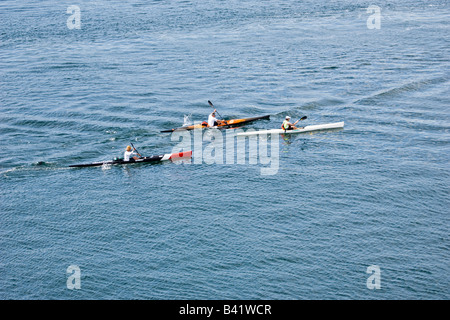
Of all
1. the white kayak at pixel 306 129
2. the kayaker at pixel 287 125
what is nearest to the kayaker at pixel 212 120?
the white kayak at pixel 306 129

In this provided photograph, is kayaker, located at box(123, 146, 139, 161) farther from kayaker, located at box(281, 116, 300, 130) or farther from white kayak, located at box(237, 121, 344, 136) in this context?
kayaker, located at box(281, 116, 300, 130)

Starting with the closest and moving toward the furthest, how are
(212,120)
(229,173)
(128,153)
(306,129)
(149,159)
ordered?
1. (229,173)
2. (128,153)
3. (149,159)
4. (306,129)
5. (212,120)

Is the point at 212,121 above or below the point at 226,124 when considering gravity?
above

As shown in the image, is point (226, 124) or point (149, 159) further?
point (226, 124)

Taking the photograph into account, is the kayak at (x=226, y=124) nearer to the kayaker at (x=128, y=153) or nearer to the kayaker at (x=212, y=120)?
the kayaker at (x=212, y=120)

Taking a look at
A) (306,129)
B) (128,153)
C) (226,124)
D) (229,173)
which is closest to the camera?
(229,173)

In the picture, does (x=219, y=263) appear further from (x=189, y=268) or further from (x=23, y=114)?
(x=23, y=114)

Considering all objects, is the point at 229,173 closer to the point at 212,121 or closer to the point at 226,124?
the point at 212,121

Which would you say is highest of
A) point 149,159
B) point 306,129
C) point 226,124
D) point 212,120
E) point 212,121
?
point 212,120

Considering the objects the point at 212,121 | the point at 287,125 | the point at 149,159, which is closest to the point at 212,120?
the point at 212,121

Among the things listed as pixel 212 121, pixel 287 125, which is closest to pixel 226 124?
pixel 212 121
